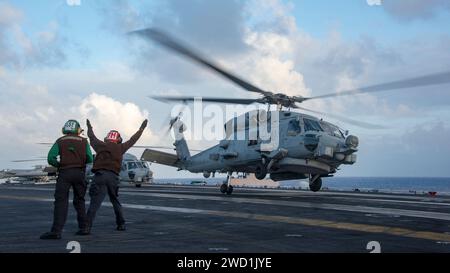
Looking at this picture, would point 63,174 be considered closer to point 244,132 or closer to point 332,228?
point 332,228

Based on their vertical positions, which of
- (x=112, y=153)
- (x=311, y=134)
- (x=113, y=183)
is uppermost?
(x=311, y=134)

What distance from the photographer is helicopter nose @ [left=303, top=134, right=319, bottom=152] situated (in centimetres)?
2256

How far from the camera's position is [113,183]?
33.4 feet

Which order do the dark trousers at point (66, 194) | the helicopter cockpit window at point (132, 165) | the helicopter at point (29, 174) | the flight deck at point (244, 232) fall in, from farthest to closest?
the helicopter at point (29, 174), the helicopter cockpit window at point (132, 165), the dark trousers at point (66, 194), the flight deck at point (244, 232)

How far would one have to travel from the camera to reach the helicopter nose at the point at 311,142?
888 inches

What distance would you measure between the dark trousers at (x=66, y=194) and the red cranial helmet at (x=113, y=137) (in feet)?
3.55

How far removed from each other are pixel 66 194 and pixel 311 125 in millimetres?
16066

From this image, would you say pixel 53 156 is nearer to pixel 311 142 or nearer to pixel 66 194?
pixel 66 194

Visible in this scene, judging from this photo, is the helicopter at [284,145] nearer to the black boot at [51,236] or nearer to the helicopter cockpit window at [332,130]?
the helicopter cockpit window at [332,130]

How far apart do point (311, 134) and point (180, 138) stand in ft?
51.5

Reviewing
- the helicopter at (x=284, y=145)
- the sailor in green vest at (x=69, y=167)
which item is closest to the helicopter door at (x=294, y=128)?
the helicopter at (x=284, y=145)

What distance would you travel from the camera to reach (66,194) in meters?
9.34

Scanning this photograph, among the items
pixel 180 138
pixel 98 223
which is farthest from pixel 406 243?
pixel 180 138

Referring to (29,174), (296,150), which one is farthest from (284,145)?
(29,174)
